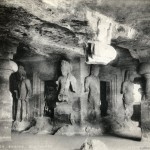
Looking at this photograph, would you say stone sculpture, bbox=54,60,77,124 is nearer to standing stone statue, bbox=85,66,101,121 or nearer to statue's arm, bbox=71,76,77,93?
statue's arm, bbox=71,76,77,93

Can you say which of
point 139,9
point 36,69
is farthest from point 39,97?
point 139,9

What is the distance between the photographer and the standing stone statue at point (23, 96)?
32.1 feet

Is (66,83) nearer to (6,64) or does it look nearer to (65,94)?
(65,94)

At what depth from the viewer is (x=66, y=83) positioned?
905 cm

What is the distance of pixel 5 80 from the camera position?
19.8 feet

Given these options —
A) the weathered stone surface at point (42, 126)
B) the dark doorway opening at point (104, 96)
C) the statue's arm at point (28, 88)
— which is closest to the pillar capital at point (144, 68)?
the weathered stone surface at point (42, 126)

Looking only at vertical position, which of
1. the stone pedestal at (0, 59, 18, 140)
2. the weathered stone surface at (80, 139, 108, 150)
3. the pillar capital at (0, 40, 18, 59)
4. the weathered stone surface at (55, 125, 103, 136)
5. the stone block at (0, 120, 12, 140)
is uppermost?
the pillar capital at (0, 40, 18, 59)

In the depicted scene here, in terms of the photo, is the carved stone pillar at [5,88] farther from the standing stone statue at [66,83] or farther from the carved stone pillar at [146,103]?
the carved stone pillar at [146,103]

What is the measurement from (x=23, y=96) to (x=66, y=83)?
1.95 meters

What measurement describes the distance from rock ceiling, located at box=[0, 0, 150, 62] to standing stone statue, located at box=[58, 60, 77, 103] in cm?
329

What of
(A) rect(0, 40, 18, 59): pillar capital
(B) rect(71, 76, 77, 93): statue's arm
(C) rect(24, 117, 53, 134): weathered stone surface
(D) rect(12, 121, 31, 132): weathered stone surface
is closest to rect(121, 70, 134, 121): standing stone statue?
(B) rect(71, 76, 77, 93): statue's arm

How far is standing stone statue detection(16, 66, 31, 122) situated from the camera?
32.1 feet

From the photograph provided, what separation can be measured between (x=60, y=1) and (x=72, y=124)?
6.24 m

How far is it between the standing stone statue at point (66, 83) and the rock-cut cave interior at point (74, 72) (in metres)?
0.04
